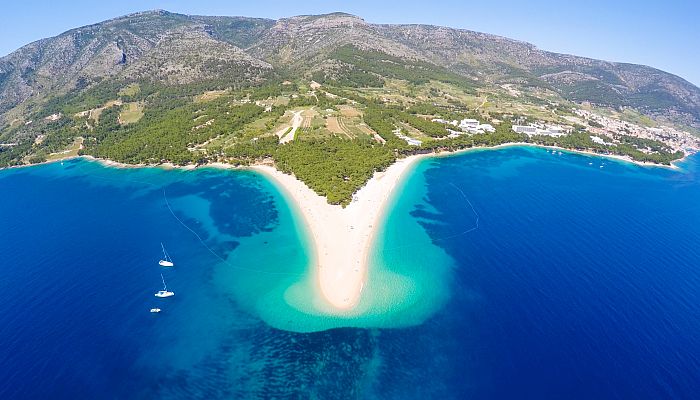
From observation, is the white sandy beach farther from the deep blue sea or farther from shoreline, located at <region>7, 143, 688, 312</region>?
the deep blue sea

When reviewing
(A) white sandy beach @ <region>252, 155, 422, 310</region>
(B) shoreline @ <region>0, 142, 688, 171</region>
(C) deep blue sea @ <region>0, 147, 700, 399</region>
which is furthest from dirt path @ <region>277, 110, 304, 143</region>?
(C) deep blue sea @ <region>0, 147, 700, 399</region>

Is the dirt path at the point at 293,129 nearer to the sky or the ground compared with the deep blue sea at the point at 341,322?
nearer to the sky

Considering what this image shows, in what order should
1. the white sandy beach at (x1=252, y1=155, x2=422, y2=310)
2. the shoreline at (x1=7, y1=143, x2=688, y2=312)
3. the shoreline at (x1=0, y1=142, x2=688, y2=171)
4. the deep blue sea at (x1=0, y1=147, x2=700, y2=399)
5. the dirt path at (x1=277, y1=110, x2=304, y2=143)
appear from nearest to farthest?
1. the deep blue sea at (x1=0, y1=147, x2=700, y2=399)
2. the white sandy beach at (x1=252, y1=155, x2=422, y2=310)
3. the shoreline at (x1=7, y1=143, x2=688, y2=312)
4. the shoreline at (x1=0, y1=142, x2=688, y2=171)
5. the dirt path at (x1=277, y1=110, x2=304, y2=143)

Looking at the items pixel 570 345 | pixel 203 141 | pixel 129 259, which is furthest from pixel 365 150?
pixel 570 345

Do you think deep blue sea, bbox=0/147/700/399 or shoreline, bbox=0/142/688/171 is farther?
shoreline, bbox=0/142/688/171

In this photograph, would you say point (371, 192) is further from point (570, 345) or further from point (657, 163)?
point (657, 163)

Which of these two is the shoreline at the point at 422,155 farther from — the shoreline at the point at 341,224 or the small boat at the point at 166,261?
the small boat at the point at 166,261

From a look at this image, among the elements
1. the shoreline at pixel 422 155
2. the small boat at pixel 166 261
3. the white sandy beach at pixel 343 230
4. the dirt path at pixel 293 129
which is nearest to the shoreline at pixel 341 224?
the white sandy beach at pixel 343 230
